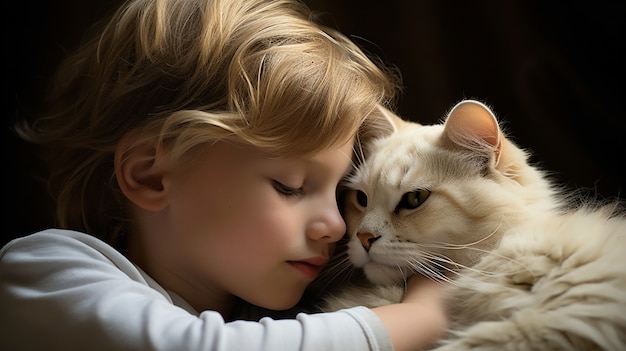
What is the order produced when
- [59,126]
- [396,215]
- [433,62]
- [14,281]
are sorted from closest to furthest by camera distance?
[14,281]
[396,215]
[59,126]
[433,62]

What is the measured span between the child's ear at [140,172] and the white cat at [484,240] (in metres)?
0.39

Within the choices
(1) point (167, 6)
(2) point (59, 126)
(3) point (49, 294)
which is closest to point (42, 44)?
(2) point (59, 126)

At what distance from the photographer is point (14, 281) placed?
3.68ft

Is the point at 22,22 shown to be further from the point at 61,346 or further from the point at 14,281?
the point at 61,346

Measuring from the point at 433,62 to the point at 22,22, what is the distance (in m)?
1.12

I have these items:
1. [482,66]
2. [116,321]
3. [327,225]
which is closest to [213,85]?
[327,225]

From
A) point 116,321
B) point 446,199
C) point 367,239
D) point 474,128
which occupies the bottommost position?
point 116,321

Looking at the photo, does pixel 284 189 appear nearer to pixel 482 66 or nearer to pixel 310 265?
pixel 310 265

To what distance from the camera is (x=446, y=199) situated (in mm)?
1196

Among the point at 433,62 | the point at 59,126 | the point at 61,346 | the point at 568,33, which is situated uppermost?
the point at 568,33

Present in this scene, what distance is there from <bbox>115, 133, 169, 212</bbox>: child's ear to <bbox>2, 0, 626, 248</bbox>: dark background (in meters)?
0.59

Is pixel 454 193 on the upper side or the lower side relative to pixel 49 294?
upper

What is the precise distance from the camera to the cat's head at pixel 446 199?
1169 mm

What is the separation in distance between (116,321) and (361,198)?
585 millimetres
